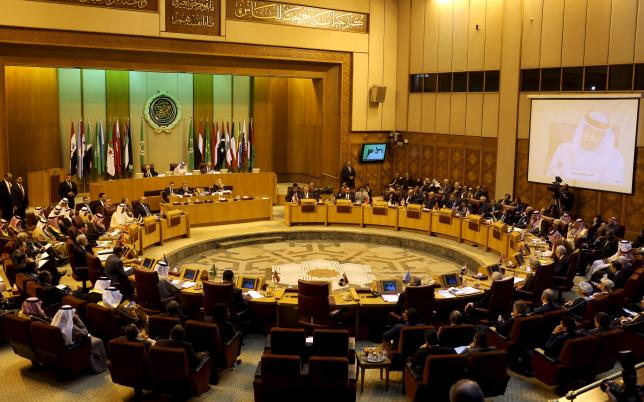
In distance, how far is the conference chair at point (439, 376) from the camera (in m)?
6.79

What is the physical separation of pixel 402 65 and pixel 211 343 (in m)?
17.8

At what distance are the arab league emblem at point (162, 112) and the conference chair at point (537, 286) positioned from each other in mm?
16048

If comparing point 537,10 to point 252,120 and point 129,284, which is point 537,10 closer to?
point 252,120

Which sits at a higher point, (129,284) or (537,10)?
(537,10)

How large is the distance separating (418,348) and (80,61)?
14355 mm

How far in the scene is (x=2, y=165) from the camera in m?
17.3

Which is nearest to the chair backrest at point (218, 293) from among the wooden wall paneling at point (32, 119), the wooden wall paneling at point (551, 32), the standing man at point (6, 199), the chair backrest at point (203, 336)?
the chair backrest at point (203, 336)

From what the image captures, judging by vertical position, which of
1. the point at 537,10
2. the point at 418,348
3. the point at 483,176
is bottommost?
the point at 418,348

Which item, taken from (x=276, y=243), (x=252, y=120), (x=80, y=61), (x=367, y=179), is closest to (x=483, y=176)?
(x=367, y=179)

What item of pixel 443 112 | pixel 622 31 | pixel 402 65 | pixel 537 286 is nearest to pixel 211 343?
pixel 537 286

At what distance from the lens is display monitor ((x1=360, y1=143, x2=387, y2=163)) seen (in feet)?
76.8

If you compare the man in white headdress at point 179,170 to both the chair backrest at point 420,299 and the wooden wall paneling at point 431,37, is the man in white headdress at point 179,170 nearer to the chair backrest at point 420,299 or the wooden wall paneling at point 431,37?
the wooden wall paneling at point 431,37

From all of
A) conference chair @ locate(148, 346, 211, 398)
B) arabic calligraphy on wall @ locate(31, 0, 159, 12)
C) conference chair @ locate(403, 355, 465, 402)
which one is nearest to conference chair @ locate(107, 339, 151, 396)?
conference chair @ locate(148, 346, 211, 398)

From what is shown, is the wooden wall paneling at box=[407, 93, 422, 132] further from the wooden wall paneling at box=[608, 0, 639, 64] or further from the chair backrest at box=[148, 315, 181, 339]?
the chair backrest at box=[148, 315, 181, 339]
